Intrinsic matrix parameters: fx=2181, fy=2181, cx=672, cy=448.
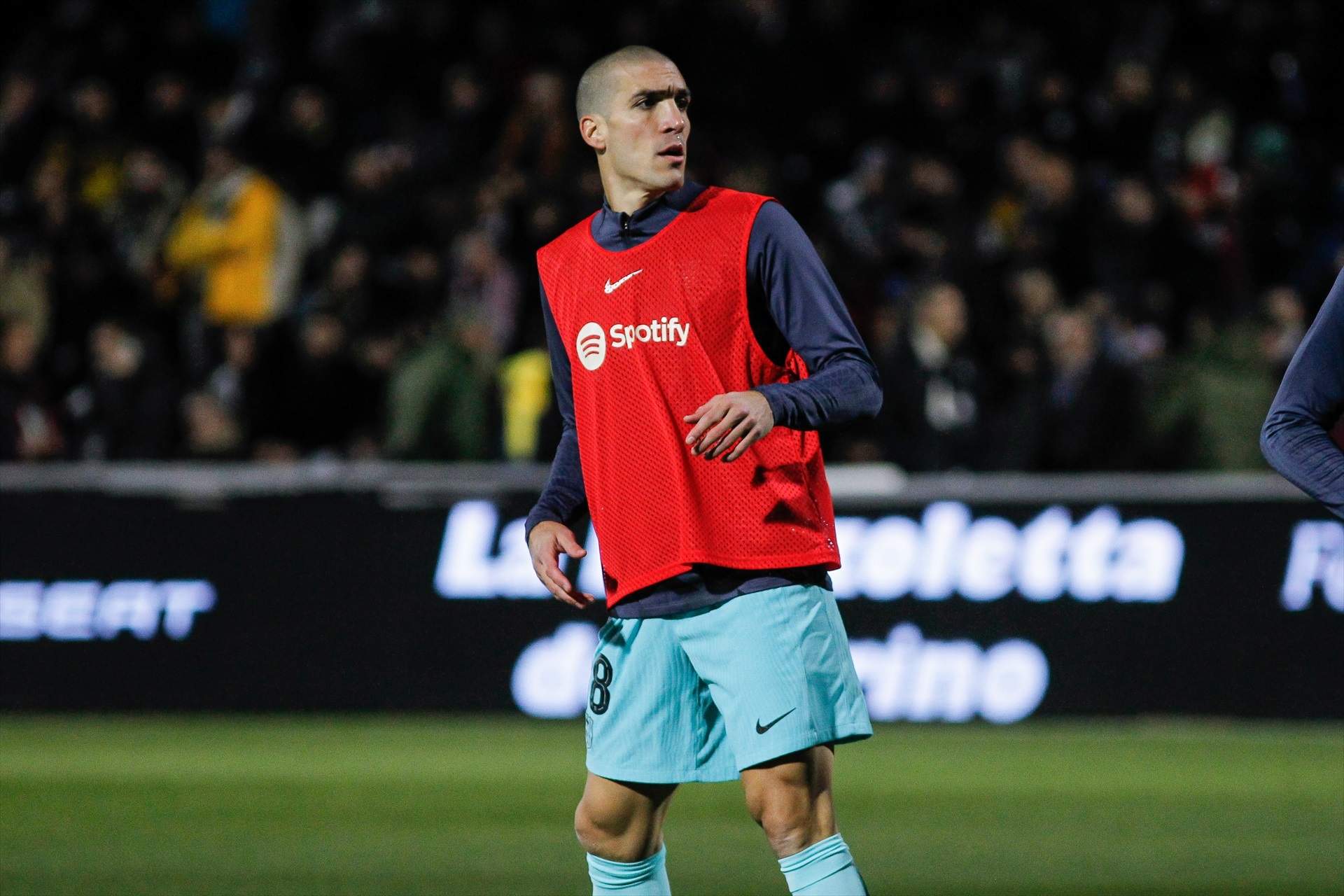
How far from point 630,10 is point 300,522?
6807 millimetres

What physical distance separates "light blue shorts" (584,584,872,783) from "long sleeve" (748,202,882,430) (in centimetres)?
43

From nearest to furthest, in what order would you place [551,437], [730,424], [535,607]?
[730,424], [535,607], [551,437]

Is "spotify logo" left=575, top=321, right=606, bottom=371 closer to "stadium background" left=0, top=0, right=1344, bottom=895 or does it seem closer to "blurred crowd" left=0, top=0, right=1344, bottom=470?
"stadium background" left=0, top=0, right=1344, bottom=895

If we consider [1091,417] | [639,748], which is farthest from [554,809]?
[1091,417]

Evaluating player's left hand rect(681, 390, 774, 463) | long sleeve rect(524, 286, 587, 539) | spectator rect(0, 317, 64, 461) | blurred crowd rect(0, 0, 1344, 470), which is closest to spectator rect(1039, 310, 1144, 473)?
blurred crowd rect(0, 0, 1344, 470)

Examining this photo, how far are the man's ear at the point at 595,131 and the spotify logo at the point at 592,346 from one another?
0.41 metres

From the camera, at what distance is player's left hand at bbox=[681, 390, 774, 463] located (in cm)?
416

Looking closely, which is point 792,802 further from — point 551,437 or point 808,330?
point 551,437

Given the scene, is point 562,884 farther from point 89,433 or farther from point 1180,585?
point 89,433

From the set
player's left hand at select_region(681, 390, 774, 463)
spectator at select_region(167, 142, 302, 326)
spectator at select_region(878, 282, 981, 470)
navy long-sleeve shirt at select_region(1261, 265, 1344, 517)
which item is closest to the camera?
navy long-sleeve shirt at select_region(1261, 265, 1344, 517)

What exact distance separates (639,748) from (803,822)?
1.24 ft

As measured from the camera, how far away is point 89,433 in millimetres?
13633

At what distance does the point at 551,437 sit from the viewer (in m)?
13.1

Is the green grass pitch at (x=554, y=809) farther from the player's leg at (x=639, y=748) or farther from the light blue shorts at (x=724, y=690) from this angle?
the light blue shorts at (x=724, y=690)
